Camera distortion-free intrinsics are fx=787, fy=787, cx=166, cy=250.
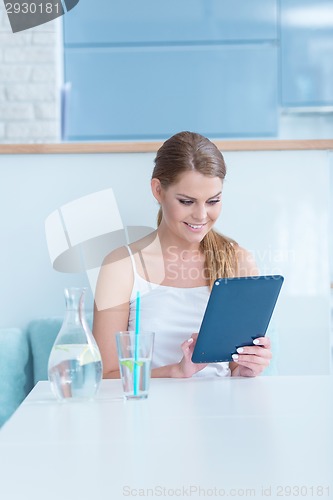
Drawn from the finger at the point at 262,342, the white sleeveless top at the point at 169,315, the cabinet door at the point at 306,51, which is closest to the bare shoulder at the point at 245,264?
the white sleeveless top at the point at 169,315

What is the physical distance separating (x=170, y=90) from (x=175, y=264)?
1936 mm

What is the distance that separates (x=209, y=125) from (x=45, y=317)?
5.95 feet

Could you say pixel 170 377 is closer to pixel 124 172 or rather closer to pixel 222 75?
pixel 124 172

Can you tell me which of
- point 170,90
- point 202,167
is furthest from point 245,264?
point 170,90

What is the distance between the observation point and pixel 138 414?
3.81ft

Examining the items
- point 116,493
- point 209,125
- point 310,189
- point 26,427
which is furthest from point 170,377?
point 209,125

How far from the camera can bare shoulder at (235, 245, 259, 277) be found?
1.85 meters

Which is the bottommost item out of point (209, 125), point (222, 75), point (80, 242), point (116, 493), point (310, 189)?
point (116, 493)

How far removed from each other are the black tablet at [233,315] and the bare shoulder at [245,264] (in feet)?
1.32

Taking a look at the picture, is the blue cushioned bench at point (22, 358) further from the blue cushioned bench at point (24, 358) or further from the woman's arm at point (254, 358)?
the woman's arm at point (254, 358)

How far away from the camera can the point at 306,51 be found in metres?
3.63

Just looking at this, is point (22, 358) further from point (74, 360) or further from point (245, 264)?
point (74, 360)

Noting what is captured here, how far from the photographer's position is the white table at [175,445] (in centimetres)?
85

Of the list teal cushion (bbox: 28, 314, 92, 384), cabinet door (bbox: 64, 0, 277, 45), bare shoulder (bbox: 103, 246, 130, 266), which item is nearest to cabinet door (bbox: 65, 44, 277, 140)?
cabinet door (bbox: 64, 0, 277, 45)
